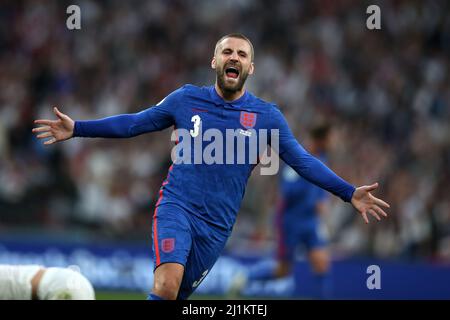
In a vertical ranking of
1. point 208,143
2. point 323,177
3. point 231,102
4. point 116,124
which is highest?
point 231,102

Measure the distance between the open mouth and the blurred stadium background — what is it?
698 cm

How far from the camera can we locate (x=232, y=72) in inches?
307

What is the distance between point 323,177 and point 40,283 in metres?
2.45

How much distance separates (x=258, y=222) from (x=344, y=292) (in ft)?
7.06

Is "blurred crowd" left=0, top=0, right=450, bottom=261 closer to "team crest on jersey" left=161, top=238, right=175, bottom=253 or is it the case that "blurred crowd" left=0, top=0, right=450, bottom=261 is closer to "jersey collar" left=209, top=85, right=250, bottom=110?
"jersey collar" left=209, top=85, right=250, bottom=110

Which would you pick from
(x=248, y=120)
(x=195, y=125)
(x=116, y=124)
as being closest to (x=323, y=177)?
(x=248, y=120)

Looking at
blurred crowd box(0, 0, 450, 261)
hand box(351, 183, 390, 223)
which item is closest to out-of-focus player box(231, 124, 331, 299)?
blurred crowd box(0, 0, 450, 261)

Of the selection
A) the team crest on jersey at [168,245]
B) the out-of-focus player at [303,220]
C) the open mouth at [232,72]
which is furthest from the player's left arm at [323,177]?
the out-of-focus player at [303,220]

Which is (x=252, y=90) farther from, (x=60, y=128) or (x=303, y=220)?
(x=60, y=128)

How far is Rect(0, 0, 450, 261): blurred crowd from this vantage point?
15.6 metres

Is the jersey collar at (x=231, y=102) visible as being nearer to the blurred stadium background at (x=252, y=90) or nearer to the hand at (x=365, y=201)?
the hand at (x=365, y=201)

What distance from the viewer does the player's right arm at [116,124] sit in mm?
7555

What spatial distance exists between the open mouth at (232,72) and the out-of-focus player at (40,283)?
6.70 feet
